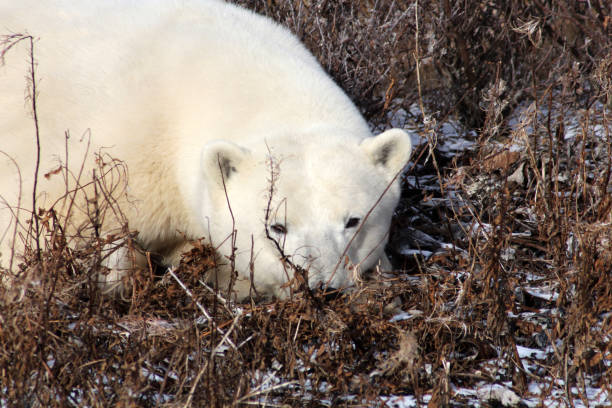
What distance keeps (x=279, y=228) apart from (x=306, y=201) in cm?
15

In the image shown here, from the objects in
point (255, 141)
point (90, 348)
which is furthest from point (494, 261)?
point (90, 348)

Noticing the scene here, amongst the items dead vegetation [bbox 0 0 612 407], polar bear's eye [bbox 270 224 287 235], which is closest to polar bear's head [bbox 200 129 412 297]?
polar bear's eye [bbox 270 224 287 235]

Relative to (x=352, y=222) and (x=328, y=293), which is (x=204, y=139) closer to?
(x=352, y=222)

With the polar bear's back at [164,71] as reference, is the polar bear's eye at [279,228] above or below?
below

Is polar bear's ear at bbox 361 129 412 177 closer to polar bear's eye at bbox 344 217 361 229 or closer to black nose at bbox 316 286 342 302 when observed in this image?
polar bear's eye at bbox 344 217 361 229

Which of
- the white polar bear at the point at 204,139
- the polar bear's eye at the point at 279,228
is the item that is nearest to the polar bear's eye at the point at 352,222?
the white polar bear at the point at 204,139

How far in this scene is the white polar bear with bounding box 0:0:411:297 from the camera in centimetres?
270

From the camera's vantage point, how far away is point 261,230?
8.93ft

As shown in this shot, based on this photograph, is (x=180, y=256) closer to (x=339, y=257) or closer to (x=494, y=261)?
(x=339, y=257)

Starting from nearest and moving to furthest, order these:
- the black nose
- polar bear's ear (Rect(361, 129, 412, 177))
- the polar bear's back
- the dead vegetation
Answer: the dead vegetation
the black nose
polar bear's ear (Rect(361, 129, 412, 177))
the polar bear's back

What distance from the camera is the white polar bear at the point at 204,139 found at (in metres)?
2.70

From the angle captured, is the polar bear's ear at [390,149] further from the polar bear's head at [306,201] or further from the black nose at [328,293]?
the black nose at [328,293]

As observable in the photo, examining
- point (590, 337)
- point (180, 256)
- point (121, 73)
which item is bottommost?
point (180, 256)

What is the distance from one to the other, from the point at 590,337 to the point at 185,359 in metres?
1.38
